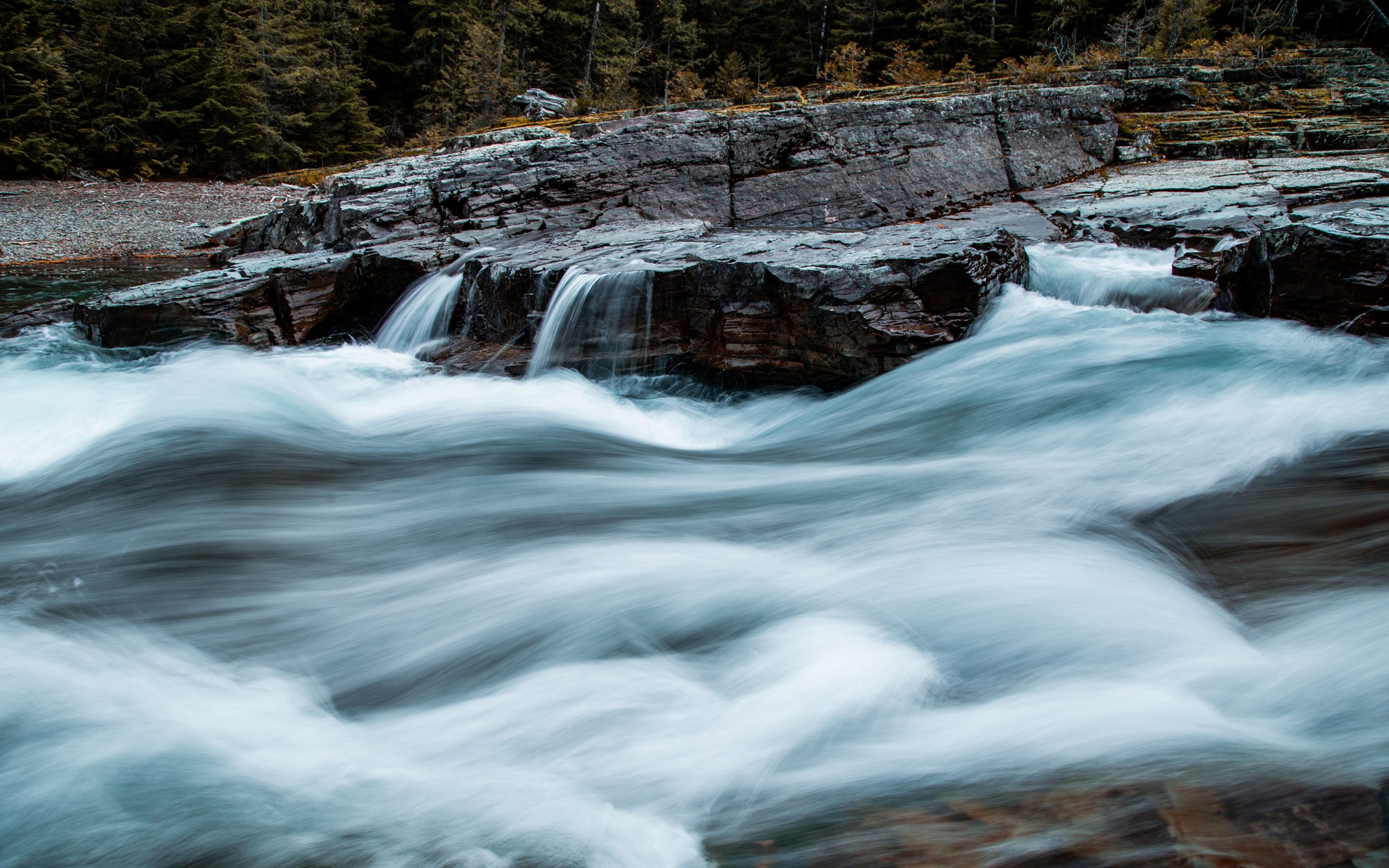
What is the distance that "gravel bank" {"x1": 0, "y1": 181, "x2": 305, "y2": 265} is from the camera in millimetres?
13594

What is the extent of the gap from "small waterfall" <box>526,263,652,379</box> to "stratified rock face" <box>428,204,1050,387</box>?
7cm

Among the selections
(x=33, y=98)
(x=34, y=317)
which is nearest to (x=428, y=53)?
(x=33, y=98)

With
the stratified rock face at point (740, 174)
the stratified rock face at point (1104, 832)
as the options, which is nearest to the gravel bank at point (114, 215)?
the stratified rock face at point (740, 174)

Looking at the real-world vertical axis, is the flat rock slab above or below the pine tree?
below

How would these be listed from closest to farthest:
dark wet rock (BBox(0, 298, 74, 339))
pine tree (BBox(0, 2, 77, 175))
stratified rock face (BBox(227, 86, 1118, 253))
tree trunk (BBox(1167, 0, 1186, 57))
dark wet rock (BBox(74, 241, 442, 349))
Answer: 1. dark wet rock (BBox(74, 241, 442, 349))
2. dark wet rock (BBox(0, 298, 74, 339))
3. stratified rock face (BBox(227, 86, 1118, 253))
4. tree trunk (BBox(1167, 0, 1186, 57))
5. pine tree (BBox(0, 2, 77, 175))

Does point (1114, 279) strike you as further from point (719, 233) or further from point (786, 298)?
point (719, 233)

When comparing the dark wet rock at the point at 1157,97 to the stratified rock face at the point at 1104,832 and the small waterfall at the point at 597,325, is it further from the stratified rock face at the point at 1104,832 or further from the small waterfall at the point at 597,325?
the stratified rock face at the point at 1104,832

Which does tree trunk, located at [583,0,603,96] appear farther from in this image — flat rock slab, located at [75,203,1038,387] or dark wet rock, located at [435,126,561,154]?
flat rock slab, located at [75,203,1038,387]

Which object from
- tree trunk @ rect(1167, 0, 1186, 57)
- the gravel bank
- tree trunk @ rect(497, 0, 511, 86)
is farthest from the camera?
tree trunk @ rect(497, 0, 511, 86)

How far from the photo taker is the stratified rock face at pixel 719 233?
5703mm

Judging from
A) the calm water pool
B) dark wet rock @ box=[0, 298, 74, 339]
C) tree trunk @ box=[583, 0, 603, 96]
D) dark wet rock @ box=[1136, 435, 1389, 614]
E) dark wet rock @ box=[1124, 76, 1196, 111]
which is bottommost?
dark wet rock @ box=[1136, 435, 1389, 614]

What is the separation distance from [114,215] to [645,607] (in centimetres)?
1972

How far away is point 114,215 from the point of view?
55.9ft

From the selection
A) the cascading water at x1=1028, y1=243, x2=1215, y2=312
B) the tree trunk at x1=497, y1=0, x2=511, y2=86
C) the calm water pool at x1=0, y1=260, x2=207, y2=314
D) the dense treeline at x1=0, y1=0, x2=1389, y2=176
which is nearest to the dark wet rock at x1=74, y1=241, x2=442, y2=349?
the calm water pool at x1=0, y1=260, x2=207, y2=314
